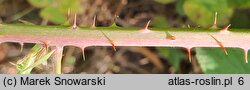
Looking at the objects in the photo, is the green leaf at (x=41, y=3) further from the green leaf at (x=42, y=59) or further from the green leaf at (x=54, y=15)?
the green leaf at (x=42, y=59)

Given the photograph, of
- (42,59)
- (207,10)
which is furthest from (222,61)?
(42,59)

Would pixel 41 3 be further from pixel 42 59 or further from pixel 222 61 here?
pixel 222 61

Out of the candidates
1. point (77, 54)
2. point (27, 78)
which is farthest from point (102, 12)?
point (27, 78)

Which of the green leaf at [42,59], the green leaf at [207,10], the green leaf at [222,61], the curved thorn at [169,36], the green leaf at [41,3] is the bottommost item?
the green leaf at [222,61]

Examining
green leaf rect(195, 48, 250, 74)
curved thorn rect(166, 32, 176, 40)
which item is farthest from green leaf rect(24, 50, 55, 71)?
green leaf rect(195, 48, 250, 74)

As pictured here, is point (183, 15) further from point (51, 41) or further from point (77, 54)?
point (51, 41)

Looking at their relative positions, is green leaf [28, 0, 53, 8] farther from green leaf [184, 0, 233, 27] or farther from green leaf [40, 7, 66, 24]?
green leaf [184, 0, 233, 27]

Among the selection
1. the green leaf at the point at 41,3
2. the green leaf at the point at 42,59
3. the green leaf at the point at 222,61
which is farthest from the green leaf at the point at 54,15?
the green leaf at the point at 222,61
